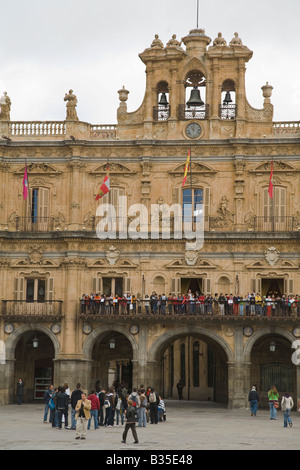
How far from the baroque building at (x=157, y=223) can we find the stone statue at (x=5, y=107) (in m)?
0.10

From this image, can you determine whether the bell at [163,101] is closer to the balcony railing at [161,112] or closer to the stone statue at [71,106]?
the balcony railing at [161,112]

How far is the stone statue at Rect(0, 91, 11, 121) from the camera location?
56281 mm

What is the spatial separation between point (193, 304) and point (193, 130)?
35.5 ft

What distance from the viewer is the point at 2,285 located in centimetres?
5431

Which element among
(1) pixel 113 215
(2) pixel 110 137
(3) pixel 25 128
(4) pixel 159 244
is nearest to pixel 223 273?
(4) pixel 159 244

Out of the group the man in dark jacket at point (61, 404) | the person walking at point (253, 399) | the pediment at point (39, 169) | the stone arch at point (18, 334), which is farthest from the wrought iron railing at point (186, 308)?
the man in dark jacket at point (61, 404)

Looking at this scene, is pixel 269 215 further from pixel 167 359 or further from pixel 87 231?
pixel 167 359

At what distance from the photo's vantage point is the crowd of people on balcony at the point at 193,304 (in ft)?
167

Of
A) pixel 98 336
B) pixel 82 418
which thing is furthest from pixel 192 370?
pixel 82 418

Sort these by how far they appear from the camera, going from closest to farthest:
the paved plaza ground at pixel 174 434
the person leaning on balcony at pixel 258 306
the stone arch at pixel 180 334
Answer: the paved plaza ground at pixel 174 434, the person leaning on balcony at pixel 258 306, the stone arch at pixel 180 334

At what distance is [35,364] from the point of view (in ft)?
188

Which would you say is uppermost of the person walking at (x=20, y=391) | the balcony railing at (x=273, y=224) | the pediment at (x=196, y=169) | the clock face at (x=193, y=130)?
the clock face at (x=193, y=130)
